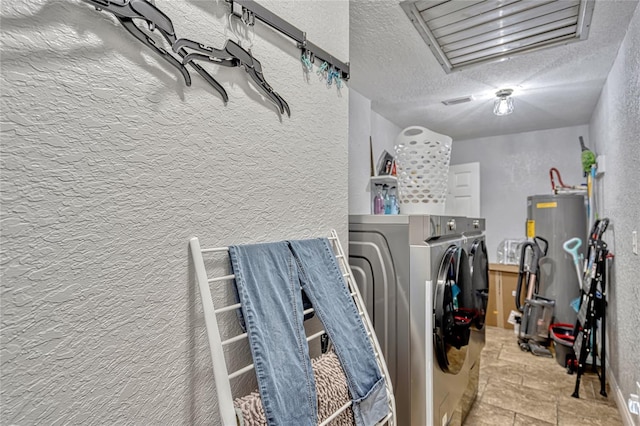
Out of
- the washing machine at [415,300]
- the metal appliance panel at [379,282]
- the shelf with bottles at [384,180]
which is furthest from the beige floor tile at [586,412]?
the shelf with bottles at [384,180]

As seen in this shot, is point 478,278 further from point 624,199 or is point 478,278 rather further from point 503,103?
point 503,103

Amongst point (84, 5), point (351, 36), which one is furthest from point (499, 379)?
point (84, 5)

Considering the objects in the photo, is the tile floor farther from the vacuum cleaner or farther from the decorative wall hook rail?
the decorative wall hook rail

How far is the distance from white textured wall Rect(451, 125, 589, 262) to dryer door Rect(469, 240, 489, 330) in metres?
2.65

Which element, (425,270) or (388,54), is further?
(388,54)

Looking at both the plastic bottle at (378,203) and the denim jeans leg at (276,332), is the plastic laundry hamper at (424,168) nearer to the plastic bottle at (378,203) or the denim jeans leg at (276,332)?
the denim jeans leg at (276,332)

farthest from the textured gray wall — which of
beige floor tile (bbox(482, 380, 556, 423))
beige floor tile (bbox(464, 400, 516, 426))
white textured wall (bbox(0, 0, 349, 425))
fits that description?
white textured wall (bbox(0, 0, 349, 425))

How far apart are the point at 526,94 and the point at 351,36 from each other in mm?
1932

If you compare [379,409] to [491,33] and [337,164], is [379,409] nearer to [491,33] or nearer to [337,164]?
[337,164]

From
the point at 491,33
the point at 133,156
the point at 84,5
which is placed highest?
the point at 491,33

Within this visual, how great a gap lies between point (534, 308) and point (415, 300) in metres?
2.61

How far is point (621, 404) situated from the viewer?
2242mm

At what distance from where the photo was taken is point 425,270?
4.86ft

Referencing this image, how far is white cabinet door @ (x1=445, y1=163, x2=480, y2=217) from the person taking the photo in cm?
438
